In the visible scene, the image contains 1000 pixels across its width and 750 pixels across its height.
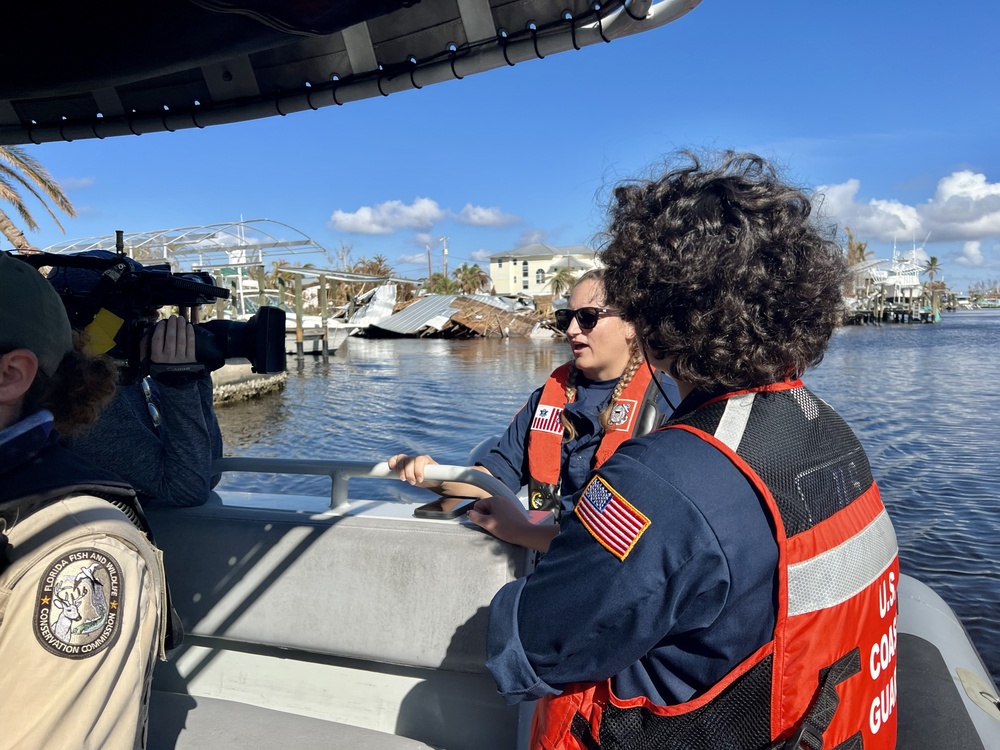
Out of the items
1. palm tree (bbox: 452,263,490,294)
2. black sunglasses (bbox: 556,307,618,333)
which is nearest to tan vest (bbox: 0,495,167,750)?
black sunglasses (bbox: 556,307,618,333)

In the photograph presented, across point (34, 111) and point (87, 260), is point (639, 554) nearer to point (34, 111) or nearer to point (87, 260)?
point (87, 260)

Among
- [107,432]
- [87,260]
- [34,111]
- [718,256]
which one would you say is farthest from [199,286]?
[718,256]

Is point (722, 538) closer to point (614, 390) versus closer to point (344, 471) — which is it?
point (344, 471)

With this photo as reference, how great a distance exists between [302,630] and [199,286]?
1.13 meters

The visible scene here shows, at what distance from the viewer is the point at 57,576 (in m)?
1.15

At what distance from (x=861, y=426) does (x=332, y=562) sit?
45.9 ft

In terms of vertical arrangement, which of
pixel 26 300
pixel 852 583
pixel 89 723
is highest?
pixel 26 300

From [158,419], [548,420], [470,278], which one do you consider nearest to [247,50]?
[158,419]

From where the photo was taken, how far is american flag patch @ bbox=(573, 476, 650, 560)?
1079mm

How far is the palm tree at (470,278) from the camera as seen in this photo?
258 feet

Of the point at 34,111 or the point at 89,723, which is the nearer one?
the point at 89,723

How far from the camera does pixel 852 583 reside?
1166 millimetres

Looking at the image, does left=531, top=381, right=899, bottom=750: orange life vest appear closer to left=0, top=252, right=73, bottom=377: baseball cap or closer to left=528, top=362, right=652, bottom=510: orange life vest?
left=0, top=252, right=73, bottom=377: baseball cap

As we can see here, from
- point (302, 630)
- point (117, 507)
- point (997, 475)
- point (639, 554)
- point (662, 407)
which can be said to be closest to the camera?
point (639, 554)
